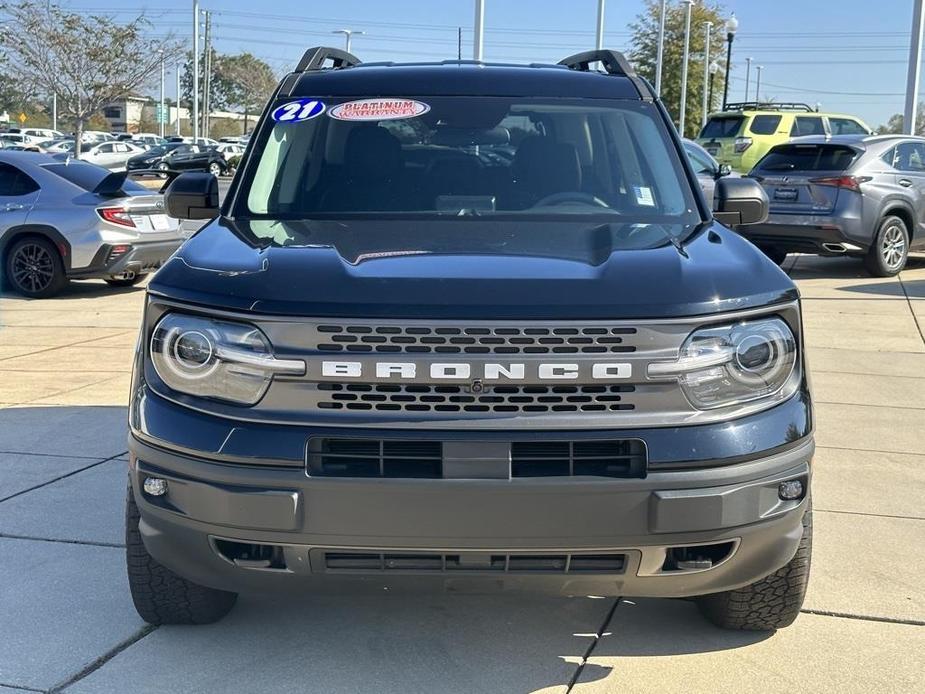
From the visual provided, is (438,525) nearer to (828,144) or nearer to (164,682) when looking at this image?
(164,682)

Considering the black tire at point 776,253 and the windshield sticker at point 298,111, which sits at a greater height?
the windshield sticker at point 298,111

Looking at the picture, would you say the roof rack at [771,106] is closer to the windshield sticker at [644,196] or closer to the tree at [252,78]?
the windshield sticker at [644,196]

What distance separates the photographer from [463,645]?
3.57 m

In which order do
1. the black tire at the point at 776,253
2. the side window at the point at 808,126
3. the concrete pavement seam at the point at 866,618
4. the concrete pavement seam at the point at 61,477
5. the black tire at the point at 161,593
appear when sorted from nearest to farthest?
the black tire at the point at 161,593, the concrete pavement seam at the point at 866,618, the concrete pavement seam at the point at 61,477, the black tire at the point at 776,253, the side window at the point at 808,126

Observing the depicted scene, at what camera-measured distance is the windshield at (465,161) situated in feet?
13.4

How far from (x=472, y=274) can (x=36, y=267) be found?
33.1 feet

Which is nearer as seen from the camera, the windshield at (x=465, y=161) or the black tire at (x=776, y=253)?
the windshield at (x=465, y=161)

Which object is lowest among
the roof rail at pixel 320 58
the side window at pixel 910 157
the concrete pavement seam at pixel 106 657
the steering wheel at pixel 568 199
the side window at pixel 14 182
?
the concrete pavement seam at pixel 106 657

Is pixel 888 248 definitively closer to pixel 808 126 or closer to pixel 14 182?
pixel 808 126

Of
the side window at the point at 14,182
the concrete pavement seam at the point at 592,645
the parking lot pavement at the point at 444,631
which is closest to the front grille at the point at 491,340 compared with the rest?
the parking lot pavement at the point at 444,631

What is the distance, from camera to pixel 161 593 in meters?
3.50

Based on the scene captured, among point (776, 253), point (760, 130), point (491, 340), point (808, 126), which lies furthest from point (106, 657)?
point (808, 126)

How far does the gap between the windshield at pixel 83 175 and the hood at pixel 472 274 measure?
915cm

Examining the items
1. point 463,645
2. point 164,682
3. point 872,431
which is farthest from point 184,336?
point 872,431
